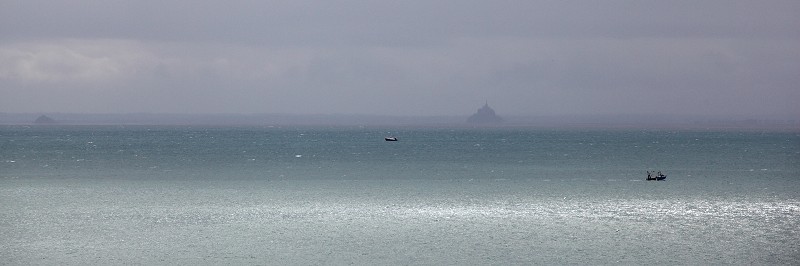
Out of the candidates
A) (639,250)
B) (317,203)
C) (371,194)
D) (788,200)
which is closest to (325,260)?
(639,250)

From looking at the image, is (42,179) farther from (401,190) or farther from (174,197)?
(401,190)

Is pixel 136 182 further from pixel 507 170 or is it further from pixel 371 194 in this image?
pixel 507 170

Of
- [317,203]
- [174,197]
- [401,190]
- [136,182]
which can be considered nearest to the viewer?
[317,203]

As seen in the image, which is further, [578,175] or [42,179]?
[578,175]

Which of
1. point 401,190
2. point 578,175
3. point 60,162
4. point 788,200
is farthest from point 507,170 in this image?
point 60,162

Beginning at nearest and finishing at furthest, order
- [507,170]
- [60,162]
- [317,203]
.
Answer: [317,203], [507,170], [60,162]

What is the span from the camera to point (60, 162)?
85.9 meters

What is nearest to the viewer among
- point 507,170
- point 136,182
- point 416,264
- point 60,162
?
point 416,264

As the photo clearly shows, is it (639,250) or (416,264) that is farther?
(639,250)

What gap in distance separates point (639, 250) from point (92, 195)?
3216 centimetres

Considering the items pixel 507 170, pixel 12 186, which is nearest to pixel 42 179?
pixel 12 186

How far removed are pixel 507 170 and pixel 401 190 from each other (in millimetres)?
23091

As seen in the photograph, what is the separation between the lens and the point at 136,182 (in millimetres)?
59906

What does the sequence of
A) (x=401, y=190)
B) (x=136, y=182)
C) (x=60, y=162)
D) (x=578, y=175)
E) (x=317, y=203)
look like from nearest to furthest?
(x=317, y=203)
(x=401, y=190)
(x=136, y=182)
(x=578, y=175)
(x=60, y=162)
